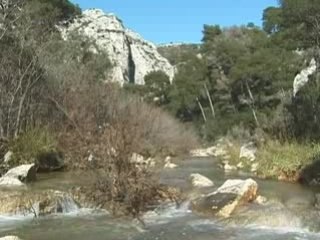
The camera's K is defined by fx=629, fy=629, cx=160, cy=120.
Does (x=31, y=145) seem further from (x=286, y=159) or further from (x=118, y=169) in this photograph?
(x=286, y=159)

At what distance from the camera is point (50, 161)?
21.8 meters

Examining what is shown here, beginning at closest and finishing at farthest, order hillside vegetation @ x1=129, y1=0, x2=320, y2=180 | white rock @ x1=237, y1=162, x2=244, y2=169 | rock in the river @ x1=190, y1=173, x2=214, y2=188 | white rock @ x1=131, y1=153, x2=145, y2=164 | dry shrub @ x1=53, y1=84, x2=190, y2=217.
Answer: dry shrub @ x1=53, y1=84, x2=190, y2=217, white rock @ x1=131, y1=153, x2=145, y2=164, rock in the river @ x1=190, y1=173, x2=214, y2=188, white rock @ x1=237, y1=162, x2=244, y2=169, hillside vegetation @ x1=129, y1=0, x2=320, y2=180

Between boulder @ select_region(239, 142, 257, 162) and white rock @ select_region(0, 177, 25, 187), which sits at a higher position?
boulder @ select_region(239, 142, 257, 162)

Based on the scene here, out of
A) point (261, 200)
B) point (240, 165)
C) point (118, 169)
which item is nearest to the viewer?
point (118, 169)

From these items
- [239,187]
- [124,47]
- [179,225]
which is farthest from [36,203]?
[124,47]

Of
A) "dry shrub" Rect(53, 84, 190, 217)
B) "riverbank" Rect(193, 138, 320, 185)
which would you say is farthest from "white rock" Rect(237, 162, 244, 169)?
"dry shrub" Rect(53, 84, 190, 217)

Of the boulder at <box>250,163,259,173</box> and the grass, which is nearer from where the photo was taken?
the grass

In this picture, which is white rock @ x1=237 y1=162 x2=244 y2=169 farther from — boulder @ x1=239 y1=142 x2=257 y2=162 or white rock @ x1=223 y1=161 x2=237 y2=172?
boulder @ x1=239 y1=142 x2=257 y2=162

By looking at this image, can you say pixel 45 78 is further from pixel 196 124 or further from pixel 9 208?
pixel 196 124

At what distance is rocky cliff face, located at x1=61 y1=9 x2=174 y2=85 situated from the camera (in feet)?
250

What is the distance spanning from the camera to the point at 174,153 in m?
38.8

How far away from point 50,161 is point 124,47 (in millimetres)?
63871

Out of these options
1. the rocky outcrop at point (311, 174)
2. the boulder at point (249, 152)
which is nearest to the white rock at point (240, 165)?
the boulder at point (249, 152)

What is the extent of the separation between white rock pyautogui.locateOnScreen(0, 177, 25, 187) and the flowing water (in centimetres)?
260
